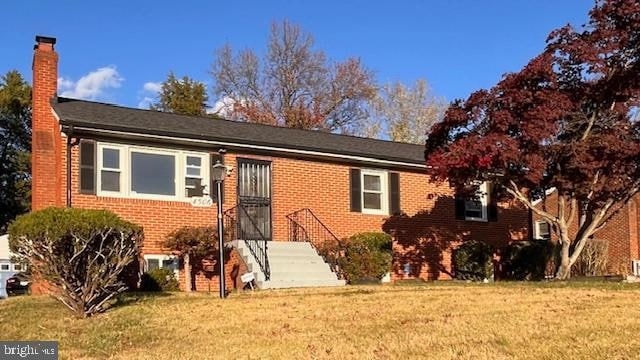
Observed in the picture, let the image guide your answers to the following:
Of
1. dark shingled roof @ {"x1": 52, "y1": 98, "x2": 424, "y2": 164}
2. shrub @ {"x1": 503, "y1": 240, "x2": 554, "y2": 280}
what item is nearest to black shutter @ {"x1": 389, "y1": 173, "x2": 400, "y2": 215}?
dark shingled roof @ {"x1": 52, "y1": 98, "x2": 424, "y2": 164}

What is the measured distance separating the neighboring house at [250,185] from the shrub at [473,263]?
0.37 meters

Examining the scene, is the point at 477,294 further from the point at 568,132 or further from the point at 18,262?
the point at 18,262

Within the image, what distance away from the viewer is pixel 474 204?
22.7m

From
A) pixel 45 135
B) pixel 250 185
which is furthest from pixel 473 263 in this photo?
pixel 45 135

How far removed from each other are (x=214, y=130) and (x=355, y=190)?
4.16 m

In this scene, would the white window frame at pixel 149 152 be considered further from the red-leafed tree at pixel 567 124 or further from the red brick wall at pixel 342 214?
the red-leafed tree at pixel 567 124

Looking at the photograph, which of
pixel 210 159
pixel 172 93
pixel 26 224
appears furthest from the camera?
pixel 172 93

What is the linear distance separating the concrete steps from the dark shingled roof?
107 inches

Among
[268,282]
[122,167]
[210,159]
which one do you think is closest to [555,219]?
[268,282]

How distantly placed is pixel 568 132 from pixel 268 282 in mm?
6869

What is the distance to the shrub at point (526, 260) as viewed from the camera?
22188 millimetres

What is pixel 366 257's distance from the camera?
690 inches

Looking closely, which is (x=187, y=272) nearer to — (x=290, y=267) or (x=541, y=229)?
(x=290, y=267)

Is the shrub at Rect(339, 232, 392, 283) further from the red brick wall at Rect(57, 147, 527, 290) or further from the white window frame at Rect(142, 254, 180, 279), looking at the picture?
the white window frame at Rect(142, 254, 180, 279)
